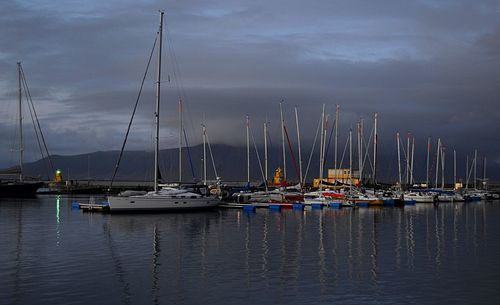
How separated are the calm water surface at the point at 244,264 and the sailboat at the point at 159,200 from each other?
891 centimetres

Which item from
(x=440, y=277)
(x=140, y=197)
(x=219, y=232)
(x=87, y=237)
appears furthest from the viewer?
(x=140, y=197)

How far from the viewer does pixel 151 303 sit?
19.2 meters

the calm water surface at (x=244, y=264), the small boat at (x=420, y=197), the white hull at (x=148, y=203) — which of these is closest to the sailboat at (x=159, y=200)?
the white hull at (x=148, y=203)

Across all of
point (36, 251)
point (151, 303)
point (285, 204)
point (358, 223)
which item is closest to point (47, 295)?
point (151, 303)

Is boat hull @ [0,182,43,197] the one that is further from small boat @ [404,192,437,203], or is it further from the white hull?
small boat @ [404,192,437,203]

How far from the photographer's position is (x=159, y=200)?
2235 inches

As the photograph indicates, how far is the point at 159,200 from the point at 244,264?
1232 inches

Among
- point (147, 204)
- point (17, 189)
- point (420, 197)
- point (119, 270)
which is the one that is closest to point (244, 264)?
point (119, 270)

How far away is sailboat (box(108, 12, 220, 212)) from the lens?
184 ft

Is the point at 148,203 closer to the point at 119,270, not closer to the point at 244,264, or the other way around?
the point at 244,264

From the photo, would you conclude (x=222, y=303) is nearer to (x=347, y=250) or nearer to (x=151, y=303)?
(x=151, y=303)

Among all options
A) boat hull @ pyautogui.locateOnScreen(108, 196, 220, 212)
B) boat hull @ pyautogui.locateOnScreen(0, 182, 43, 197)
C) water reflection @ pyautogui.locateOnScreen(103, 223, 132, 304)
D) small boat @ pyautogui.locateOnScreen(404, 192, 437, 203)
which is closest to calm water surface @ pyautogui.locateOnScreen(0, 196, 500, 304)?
water reflection @ pyautogui.locateOnScreen(103, 223, 132, 304)

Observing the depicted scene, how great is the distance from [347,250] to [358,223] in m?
18.2

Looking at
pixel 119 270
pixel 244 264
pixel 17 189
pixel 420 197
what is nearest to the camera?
pixel 119 270
